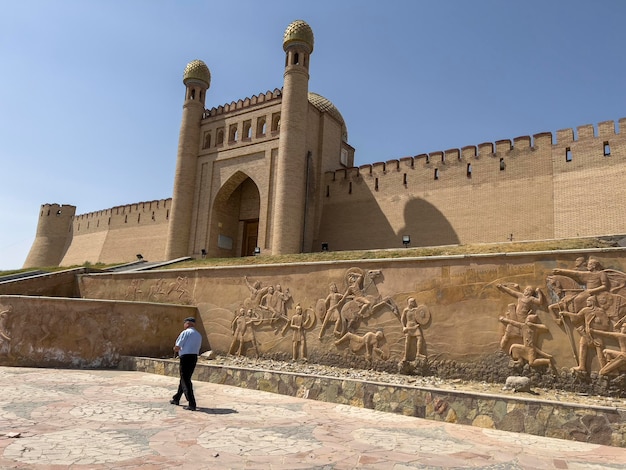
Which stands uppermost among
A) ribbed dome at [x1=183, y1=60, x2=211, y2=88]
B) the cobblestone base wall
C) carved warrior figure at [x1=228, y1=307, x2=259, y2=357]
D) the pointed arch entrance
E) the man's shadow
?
ribbed dome at [x1=183, y1=60, x2=211, y2=88]

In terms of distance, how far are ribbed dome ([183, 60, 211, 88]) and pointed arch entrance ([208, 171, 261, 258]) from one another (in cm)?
581

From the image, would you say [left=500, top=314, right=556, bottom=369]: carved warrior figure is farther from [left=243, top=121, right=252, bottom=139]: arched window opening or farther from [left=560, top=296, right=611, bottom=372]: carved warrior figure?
[left=243, top=121, right=252, bottom=139]: arched window opening

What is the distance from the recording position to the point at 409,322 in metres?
8.42

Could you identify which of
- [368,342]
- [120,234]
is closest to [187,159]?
[120,234]

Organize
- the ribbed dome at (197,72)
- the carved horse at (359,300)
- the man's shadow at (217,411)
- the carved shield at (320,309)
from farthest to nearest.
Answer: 1. the ribbed dome at (197,72)
2. the carved shield at (320,309)
3. the carved horse at (359,300)
4. the man's shadow at (217,411)

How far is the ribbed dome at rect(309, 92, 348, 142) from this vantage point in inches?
972

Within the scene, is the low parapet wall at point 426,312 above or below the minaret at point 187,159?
below

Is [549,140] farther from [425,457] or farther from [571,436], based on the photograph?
[425,457]

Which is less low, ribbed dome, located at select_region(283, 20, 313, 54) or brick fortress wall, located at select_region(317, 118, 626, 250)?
ribbed dome, located at select_region(283, 20, 313, 54)

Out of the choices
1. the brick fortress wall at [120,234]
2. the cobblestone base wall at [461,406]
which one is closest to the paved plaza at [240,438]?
the cobblestone base wall at [461,406]

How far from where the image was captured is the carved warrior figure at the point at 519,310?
7.33 metres

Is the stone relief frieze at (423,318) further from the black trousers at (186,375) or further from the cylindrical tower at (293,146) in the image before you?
the cylindrical tower at (293,146)

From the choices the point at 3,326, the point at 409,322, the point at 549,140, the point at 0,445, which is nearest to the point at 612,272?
the point at 409,322

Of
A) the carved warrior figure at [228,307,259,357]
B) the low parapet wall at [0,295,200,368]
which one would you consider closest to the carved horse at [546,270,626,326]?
the carved warrior figure at [228,307,259,357]
